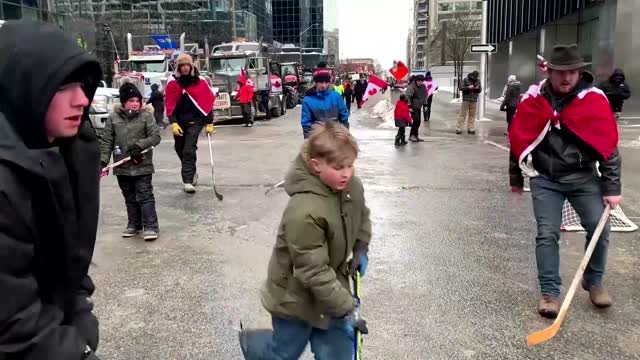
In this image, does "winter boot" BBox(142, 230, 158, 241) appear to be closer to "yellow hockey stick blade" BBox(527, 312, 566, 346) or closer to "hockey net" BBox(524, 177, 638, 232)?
"yellow hockey stick blade" BBox(527, 312, 566, 346)

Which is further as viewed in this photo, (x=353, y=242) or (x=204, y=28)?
(x=204, y=28)

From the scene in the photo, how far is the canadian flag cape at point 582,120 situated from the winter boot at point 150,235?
395cm

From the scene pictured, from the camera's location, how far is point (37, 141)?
4.88 ft

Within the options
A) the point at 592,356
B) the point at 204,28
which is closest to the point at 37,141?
the point at 592,356

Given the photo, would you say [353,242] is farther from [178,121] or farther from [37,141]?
[178,121]

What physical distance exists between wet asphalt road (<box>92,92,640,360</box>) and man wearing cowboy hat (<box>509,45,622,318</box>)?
0.32m

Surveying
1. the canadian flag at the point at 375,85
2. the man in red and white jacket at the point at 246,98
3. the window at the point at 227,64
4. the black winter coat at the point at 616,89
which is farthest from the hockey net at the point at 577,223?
the window at the point at 227,64

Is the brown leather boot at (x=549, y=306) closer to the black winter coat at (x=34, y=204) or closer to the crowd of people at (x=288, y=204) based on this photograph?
the crowd of people at (x=288, y=204)

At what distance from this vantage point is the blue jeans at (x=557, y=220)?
165 inches

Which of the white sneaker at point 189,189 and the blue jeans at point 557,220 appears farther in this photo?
the white sneaker at point 189,189

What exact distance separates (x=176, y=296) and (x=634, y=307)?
139 inches

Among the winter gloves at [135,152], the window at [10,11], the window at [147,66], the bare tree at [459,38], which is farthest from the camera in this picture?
the bare tree at [459,38]

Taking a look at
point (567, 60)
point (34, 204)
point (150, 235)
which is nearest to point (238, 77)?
point (150, 235)

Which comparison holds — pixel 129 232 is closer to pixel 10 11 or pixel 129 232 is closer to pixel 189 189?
pixel 189 189
